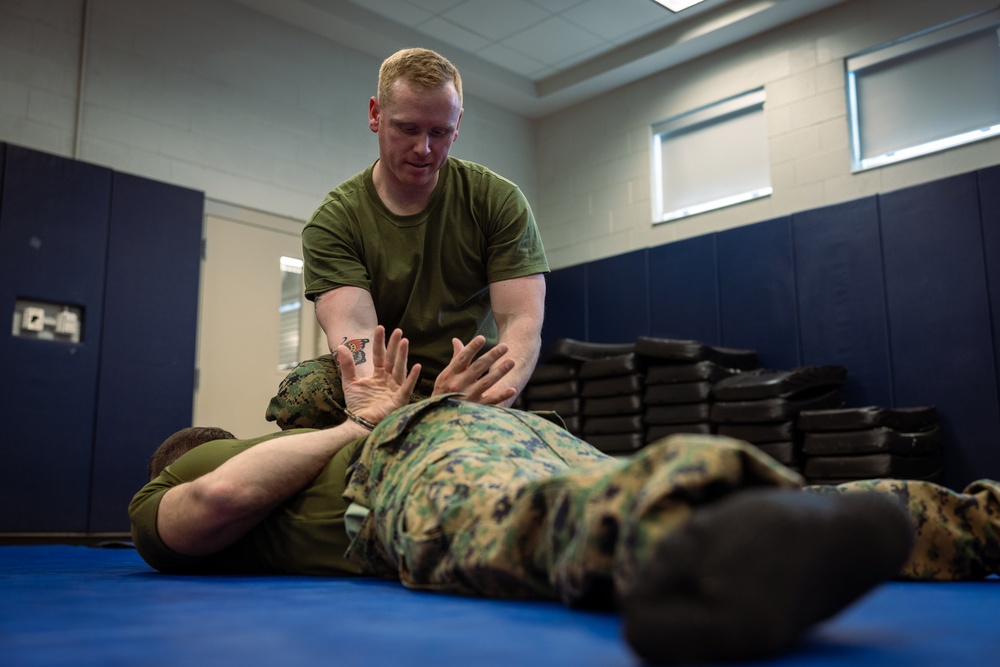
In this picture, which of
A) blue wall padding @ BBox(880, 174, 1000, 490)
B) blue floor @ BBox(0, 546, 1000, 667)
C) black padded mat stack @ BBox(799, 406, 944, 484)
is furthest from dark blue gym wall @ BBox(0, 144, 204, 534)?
blue wall padding @ BBox(880, 174, 1000, 490)

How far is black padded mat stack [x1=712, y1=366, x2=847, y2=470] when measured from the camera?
514cm

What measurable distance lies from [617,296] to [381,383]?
201 inches

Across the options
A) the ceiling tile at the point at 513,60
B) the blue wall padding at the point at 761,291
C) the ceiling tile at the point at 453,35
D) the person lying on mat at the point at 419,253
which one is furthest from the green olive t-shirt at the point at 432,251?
the ceiling tile at the point at 513,60

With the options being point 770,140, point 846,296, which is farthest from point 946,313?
point 770,140

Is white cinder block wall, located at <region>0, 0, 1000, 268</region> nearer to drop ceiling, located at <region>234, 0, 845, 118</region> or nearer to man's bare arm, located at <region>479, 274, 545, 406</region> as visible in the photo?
drop ceiling, located at <region>234, 0, 845, 118</region>

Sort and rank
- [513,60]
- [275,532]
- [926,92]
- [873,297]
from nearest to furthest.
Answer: [275,532] < [873,297] < [926,92] < [513,60]

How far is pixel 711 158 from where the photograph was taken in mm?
7051

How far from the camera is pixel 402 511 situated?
146 cm

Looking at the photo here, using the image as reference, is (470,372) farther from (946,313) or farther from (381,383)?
(946,313)

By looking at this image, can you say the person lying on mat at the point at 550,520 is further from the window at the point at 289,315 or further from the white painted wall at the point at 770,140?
the white painted wall at the point at 770,140

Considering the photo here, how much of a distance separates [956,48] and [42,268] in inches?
228

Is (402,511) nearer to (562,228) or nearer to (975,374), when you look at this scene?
(975,374)

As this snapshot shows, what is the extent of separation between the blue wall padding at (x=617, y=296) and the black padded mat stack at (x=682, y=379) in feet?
2.90

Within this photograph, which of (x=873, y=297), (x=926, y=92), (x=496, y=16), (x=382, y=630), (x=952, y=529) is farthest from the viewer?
(x=496, y=16)
